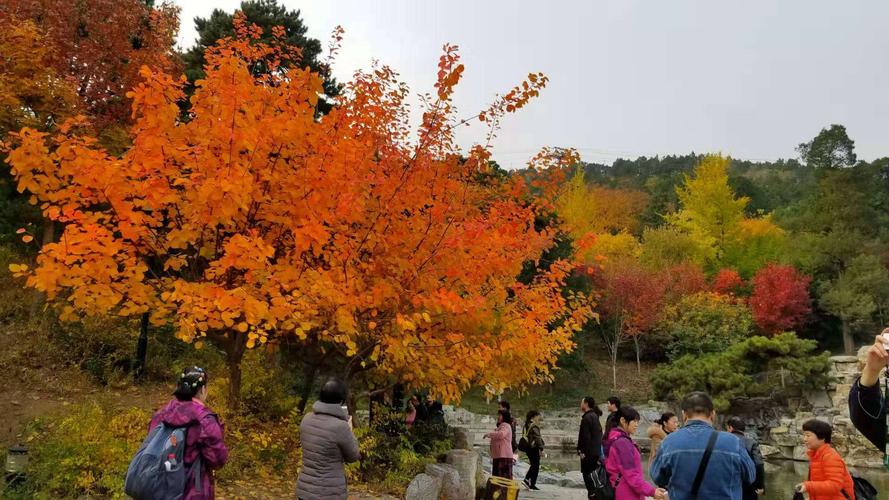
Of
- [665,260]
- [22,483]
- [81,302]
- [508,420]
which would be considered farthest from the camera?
[665,260]

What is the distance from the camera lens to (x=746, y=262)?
32.7m

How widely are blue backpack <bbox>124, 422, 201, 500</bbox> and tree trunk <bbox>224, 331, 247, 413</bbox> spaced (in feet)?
14.7

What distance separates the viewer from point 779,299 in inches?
1046

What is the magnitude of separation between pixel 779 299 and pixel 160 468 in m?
29.2

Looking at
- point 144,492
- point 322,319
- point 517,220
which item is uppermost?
point 517,220

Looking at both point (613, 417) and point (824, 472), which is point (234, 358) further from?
point (824, 472)

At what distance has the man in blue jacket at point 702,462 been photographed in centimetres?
353

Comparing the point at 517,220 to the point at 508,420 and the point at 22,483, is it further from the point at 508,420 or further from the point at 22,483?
the point at 22,483

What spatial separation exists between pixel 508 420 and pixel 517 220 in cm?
362

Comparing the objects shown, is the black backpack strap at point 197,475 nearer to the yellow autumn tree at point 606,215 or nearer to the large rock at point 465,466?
the large rock at point 465,466

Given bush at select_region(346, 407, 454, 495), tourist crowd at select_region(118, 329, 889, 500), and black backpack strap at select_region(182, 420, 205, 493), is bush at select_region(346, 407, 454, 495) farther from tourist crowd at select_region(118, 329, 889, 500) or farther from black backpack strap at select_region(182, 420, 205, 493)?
black backpack strap at select_region(182, 420, 205, 493)

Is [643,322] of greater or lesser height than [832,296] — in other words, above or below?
below


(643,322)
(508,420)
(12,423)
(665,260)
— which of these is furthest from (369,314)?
(665,260)

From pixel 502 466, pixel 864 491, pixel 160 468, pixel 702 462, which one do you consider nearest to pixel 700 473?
pixel 702 462
